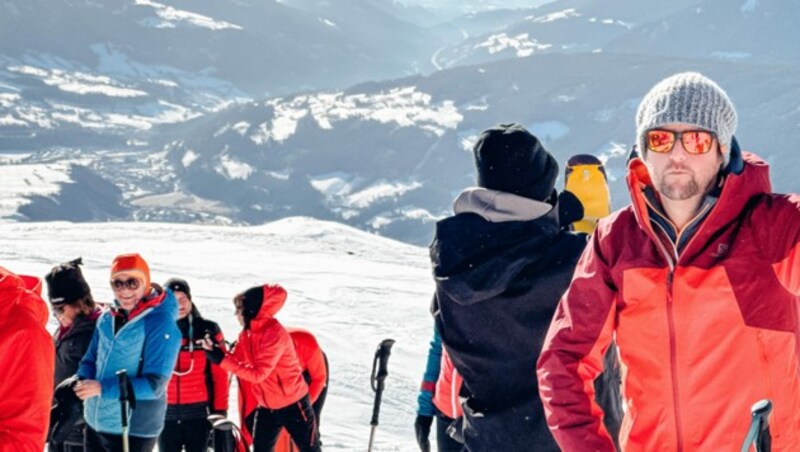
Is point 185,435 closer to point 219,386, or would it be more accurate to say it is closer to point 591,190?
point 219,386

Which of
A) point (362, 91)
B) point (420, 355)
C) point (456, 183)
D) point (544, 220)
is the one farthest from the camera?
point (362, 91)

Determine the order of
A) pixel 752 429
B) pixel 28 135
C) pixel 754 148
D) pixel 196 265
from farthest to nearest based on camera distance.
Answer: pixel 28 135
pixel 754 148
pixel 196 265
pixel 752 429

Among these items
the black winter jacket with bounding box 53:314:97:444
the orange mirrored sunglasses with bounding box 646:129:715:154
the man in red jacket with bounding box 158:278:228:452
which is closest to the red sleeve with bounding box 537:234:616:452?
the orange mirrored sunglasses with bounding box 646:129:715:154

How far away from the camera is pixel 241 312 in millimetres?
5457

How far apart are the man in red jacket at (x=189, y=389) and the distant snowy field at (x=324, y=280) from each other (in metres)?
2.64

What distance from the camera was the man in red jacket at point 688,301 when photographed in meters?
1.91

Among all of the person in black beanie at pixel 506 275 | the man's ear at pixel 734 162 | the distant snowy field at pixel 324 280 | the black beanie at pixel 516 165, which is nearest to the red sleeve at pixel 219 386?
the distant snowy field at pixel 324 280

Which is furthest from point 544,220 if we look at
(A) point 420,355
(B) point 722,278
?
(A) point 420,355

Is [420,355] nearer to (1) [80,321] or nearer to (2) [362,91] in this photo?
(1) [80,321]

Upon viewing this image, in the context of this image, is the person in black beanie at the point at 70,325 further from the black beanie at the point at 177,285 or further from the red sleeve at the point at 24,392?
the red sleeve at the point at 24,392

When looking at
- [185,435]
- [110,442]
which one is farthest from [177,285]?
[110,442]

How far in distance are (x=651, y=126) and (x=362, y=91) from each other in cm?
18598

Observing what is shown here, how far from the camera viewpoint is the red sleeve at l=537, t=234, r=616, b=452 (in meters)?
1.99

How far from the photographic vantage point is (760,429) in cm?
181
